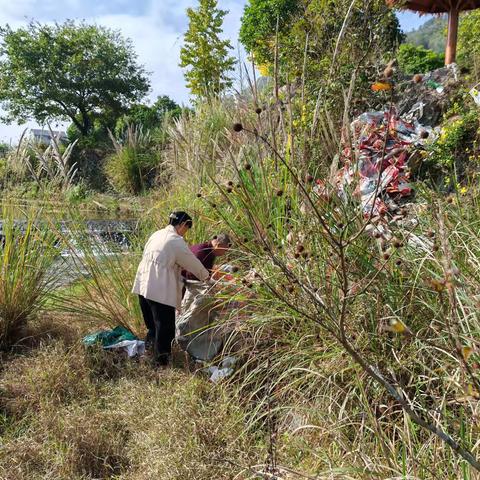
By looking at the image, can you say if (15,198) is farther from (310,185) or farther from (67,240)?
(310,185)

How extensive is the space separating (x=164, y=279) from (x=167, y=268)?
89 millimetres

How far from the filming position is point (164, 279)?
138 inches

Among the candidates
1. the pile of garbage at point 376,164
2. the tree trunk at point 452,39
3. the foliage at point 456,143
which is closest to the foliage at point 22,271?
the pile of garbage at point 376,164

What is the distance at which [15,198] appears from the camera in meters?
4.12

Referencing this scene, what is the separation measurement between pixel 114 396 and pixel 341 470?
1864 mm

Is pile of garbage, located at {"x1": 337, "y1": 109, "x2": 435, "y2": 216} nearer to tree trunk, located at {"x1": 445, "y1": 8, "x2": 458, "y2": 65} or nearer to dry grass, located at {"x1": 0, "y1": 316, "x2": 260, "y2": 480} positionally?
dry grass, located at {"x1": 0, "y1": 316, "x2": 260, "y2": 480}

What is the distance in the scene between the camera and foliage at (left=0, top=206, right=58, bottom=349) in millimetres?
3654

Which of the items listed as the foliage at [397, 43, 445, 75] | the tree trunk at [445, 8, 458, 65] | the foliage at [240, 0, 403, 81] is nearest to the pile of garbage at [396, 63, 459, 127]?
the foliage at [240, 0, 403, 81]

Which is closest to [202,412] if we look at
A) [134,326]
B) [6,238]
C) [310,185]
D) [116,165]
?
[310,185]

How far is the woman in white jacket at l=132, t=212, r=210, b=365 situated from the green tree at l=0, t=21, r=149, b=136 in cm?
2803

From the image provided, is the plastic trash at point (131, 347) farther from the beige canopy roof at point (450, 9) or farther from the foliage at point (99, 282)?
the beige canopy roof at point (450, 9)

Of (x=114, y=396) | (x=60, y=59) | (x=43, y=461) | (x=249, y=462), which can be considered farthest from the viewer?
(x=60, y=59)

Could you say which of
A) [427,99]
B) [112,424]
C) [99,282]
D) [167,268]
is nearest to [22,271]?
[99,282]

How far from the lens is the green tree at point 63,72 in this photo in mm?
28719
